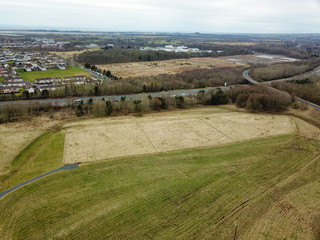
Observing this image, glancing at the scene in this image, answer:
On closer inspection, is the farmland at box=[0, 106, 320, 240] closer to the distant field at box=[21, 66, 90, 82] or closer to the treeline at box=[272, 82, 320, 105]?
the treeline at box=[272, 82, 320, 105]

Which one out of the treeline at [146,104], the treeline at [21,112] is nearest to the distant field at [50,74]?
the treeline at [21,112]

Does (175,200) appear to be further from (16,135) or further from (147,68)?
(147,68)

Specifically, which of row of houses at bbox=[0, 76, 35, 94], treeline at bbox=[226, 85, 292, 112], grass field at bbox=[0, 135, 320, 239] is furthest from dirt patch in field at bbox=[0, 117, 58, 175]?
treeline at bbox=[226, 85, 292, 112]

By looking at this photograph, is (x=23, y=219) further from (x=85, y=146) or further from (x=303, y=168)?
(x=303, y=168)

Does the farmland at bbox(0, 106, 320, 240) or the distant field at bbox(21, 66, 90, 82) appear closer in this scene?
the farmland at bbox(0, 106, 320, 240)

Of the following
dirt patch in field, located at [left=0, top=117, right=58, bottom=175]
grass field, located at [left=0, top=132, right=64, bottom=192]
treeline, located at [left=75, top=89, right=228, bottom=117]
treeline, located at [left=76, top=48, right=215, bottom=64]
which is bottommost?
grass field, located at [left=0, top=132, right=64, bottom=192]

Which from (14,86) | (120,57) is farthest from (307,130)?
(120,57)

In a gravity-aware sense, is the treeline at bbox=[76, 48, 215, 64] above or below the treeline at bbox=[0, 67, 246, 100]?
above
